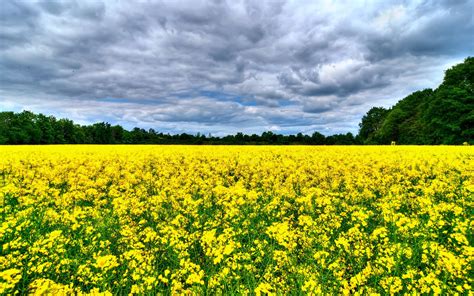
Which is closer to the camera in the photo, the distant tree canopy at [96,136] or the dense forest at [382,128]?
the dense forest at [382,128]

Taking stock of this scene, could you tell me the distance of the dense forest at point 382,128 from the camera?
45.3 m

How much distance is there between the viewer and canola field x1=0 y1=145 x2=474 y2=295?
4.35 metres

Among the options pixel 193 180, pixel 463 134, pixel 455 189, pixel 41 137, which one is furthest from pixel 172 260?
pixel 41 137

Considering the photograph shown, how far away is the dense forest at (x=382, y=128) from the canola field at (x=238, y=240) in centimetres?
4317

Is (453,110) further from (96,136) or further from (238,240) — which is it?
(96,136)

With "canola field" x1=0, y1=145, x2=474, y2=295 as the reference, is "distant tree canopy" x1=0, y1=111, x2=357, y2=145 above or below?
above

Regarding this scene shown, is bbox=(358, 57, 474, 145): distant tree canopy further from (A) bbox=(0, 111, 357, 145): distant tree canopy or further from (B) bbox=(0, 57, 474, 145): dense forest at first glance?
(A) bbox=(0, 111, 357, 145): distant tree canopy

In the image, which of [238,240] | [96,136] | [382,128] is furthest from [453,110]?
[96,136]

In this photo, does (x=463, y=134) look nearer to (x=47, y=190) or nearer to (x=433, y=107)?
(x=433, y=107)

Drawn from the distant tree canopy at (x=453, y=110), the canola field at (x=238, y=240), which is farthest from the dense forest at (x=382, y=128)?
the canola field at (x=238, y=240)

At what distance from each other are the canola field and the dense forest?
43.2 meters

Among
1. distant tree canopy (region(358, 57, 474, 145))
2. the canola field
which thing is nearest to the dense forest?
distant tree canopy (region(358, 57, 474, 145))

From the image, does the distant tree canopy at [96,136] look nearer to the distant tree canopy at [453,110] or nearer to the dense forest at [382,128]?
the dense forest at [382,128]

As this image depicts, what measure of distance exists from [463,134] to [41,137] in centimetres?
10263
